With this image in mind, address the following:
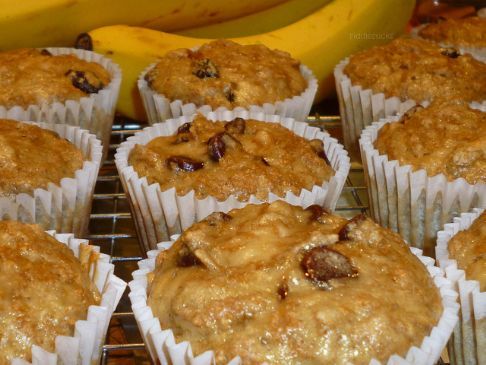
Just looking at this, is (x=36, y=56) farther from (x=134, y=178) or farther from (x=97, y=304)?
(x=97, y=304)

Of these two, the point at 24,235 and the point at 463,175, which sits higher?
the point at 24,235

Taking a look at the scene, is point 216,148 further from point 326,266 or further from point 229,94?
point 326,266

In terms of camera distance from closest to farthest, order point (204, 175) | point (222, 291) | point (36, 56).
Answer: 1. point (222, 291)
2. point (204, 175)
3. point (36, 56)

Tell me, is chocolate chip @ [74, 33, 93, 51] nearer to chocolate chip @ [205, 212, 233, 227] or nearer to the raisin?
the raisin

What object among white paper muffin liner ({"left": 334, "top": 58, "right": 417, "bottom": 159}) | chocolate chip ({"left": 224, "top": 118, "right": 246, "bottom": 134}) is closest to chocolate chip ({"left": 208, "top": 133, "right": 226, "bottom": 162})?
chocolate chip ({"left": 224, "top": 118, "right": 246, "bottom": 134})

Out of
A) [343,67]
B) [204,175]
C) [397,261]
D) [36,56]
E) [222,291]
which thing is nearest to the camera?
[222,291]

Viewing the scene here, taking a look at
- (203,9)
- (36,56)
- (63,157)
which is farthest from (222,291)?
(203,9)

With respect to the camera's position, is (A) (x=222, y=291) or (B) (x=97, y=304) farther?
(B) (x=97, y=304)

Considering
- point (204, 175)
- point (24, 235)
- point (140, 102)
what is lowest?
point (140, 102)
